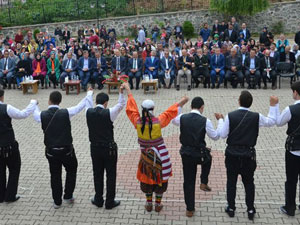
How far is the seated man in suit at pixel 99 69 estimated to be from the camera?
51.8 ft

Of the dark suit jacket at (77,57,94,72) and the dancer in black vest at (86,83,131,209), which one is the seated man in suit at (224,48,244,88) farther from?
the dancer in black vest at (86,83,131,209)

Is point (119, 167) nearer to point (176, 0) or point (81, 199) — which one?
point (81, 199)

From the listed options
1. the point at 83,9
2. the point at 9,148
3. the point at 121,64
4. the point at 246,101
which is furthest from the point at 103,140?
the point at 83,9

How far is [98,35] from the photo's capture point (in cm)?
2259

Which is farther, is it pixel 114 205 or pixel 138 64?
pixel 138 64

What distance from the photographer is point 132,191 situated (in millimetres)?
7016

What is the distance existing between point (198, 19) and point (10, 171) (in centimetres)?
2111

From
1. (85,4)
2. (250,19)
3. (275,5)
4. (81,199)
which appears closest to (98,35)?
(85,4)

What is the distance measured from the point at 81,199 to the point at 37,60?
10.8 meters

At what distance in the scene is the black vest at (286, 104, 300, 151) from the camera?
5.75 metres

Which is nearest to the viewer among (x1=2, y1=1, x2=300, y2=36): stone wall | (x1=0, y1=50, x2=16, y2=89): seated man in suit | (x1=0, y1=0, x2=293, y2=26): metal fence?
(x1=0, y1=50, x2=16, y2=89): seated man in suit

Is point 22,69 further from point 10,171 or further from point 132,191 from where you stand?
point 132,191

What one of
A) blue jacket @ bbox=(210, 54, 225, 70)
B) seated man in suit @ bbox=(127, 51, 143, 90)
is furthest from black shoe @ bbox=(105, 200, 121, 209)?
blue jacket @ bbox=(210, 54, 225, 70)

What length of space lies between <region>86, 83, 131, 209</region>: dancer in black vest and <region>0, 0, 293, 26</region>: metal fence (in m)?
21.3
